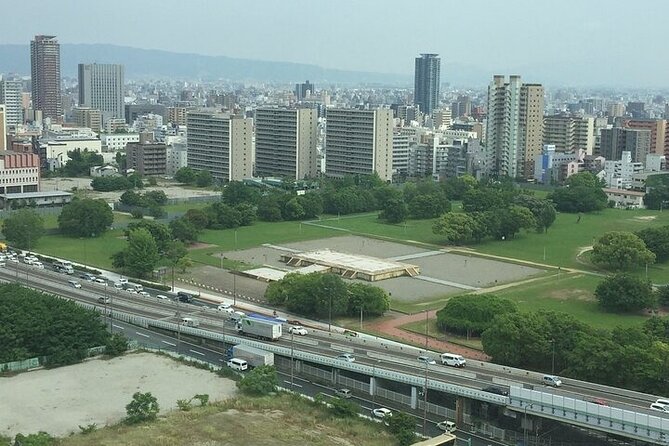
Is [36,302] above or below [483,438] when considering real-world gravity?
above

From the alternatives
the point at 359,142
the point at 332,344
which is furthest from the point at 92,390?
the point at 359,142

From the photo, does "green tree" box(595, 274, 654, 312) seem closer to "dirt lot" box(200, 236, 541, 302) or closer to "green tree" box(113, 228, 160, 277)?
"dirt lot" box(200, 236, 541, 302)

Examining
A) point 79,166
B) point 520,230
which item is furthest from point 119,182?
point 520,230

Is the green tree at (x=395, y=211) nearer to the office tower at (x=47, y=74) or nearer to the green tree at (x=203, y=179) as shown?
the green tree at (x=203, y=179)

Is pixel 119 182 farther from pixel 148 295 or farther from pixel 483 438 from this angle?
pixel 483 438

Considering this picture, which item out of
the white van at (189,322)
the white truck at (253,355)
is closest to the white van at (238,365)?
the white truck at (253,355)

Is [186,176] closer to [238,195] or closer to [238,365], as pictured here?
[238,195]
